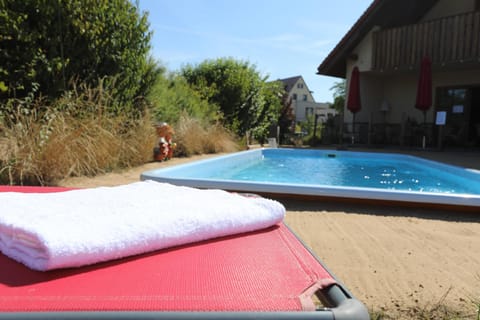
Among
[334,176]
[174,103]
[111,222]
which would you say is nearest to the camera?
[111,222]

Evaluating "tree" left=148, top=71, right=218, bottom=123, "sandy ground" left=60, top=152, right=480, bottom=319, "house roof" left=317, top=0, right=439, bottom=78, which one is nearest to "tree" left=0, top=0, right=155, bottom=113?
"tree" left=148, top=71, right=218, bottom=123

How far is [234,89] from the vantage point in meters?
12.3

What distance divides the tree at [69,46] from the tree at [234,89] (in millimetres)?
5029

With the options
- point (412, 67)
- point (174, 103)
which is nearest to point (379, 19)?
point (412, 67)

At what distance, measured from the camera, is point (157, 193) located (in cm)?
166

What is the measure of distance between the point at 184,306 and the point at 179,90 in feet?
30.9

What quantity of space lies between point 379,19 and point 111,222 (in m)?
13.1

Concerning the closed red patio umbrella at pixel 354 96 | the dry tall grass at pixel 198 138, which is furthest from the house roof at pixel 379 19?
the dry tall grass at pixel 198 138

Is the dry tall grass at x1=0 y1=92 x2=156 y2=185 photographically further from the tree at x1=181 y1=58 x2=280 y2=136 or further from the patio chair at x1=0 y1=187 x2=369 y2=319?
the tree at x1=181 y1=58 x2=280 y2=136

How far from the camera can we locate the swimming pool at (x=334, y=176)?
3760 mm

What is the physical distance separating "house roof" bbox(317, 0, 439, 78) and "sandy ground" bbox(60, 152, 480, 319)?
9896mm

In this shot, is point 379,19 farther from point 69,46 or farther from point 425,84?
point 69,46

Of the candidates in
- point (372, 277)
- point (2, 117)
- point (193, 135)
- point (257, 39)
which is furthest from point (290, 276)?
point (257, 39)

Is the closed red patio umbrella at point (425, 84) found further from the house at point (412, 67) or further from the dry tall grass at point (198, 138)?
the dry tall grass at point (198, 138)
